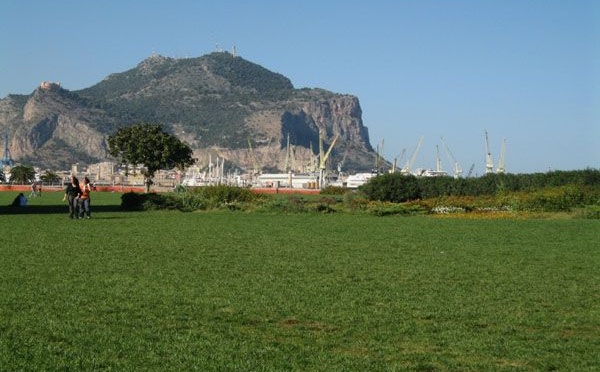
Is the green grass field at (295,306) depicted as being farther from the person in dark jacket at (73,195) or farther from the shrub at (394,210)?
the shrub at (394,210)

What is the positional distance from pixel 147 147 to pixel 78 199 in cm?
4838

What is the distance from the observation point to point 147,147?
245ft

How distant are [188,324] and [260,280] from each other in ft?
10.7

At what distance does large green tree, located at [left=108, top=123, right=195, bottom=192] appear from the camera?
74662 millimetres

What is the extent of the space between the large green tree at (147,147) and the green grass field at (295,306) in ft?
190

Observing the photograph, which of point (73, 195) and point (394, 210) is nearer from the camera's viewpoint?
point (73, 195)

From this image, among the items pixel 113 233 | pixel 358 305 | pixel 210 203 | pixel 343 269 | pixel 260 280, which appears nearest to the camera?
pixel 358 305

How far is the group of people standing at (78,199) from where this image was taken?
26.7 meters

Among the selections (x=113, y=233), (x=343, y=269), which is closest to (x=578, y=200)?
(x=113, y=233)

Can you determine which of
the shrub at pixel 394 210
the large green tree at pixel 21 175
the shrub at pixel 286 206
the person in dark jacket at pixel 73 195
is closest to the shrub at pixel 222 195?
the shrub at pixel 286 206

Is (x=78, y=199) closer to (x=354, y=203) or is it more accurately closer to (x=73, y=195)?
(x=73, y=195)

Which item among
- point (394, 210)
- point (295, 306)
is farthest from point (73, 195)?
point (295, 306)

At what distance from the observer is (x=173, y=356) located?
662cm

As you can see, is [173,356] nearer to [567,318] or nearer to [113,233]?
[567,318]
